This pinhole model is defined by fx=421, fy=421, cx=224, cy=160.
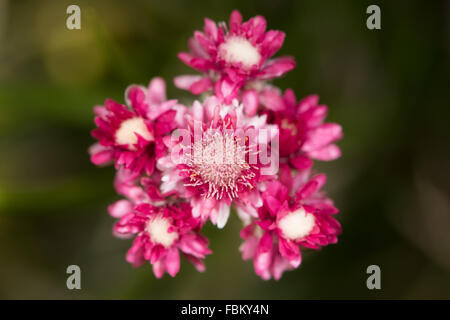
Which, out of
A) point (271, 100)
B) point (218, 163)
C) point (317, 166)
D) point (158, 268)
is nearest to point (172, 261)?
point (158, 268)

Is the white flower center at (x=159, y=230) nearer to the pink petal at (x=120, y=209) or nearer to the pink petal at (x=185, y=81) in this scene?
the pink petal at (x=120, y=209)

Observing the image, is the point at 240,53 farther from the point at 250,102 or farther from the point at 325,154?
the point at 325,154

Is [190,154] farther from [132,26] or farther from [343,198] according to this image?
[132,26]

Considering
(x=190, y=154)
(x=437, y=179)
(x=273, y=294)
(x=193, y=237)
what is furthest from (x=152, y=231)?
(x=437, y=179)

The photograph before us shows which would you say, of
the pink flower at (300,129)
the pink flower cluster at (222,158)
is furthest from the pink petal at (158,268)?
the pink flower at (300,129)

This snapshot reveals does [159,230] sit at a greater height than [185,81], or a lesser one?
lesser

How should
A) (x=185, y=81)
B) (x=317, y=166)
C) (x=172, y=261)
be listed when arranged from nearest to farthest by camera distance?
(x=172, y=261) → (x=185, y=81) → (x=317, y=166)
